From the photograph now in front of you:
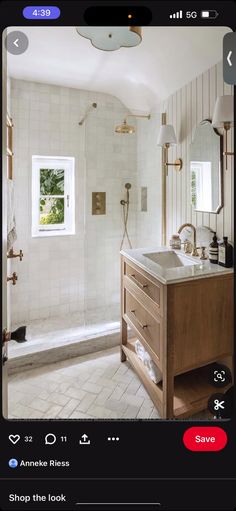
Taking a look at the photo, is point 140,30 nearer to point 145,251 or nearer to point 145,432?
point 145,432

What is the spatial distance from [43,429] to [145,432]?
184 mm

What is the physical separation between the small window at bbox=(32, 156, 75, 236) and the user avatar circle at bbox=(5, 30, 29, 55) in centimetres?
156

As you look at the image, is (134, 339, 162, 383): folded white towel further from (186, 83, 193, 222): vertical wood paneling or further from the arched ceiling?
the arched ceiling

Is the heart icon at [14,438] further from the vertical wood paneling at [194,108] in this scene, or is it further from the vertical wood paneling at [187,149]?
the vertical wood paneling at [194,108]

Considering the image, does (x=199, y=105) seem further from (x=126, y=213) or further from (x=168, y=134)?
(x=126, y=213)

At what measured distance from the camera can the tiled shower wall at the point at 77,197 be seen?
2.06 meters

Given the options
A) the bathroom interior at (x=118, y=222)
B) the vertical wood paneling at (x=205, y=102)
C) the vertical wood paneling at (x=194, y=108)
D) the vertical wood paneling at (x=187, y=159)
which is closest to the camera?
the bathroom interior at (x=118, y=222)

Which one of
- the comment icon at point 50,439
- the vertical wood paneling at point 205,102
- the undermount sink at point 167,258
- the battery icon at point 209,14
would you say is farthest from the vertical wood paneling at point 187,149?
the comment icon at point 50,439

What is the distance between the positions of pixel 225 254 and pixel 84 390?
92 cm

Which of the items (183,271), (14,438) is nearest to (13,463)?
(14,438)

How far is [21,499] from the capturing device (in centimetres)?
46

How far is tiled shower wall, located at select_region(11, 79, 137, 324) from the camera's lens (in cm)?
206

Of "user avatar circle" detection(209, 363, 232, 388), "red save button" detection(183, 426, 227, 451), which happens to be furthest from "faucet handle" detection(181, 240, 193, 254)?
"red save button" detection(183, 426, 227, 451)

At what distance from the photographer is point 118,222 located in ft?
7.18
